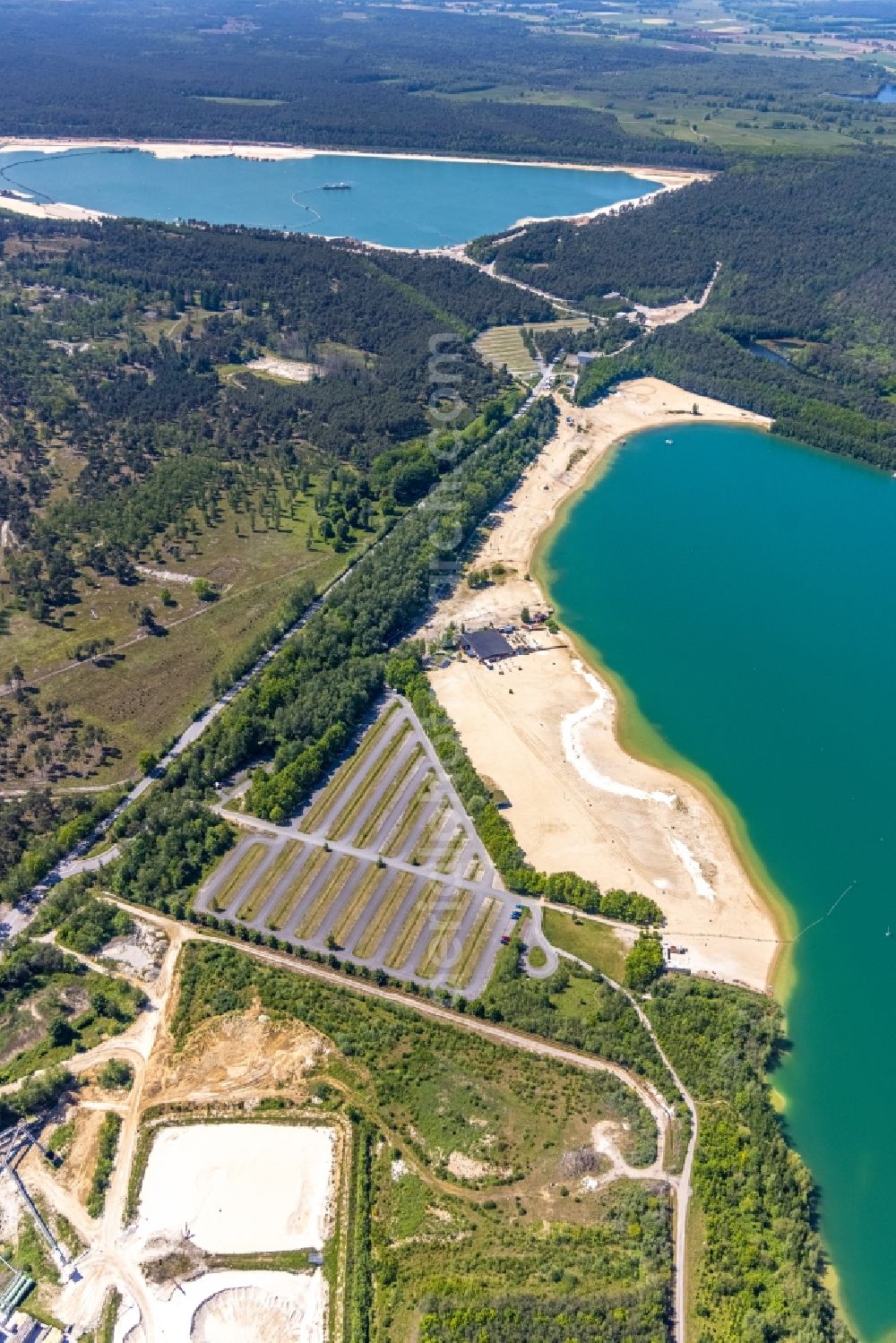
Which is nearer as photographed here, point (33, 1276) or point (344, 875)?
point (33, 1276)

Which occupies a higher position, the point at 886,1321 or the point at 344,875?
the point at 344,875

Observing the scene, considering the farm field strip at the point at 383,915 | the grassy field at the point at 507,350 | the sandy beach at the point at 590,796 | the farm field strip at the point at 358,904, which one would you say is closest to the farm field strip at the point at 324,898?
the farm field strip at the point at 358,904

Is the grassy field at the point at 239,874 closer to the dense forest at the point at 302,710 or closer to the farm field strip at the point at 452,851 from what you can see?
the dense forest at the point at 302,710

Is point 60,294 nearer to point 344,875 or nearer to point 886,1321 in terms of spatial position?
point 344,875

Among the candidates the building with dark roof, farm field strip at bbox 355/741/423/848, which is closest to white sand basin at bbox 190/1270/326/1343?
farm field strip at bbox 355/741/423/848

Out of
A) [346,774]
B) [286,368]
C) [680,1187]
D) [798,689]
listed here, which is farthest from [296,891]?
[286,368]

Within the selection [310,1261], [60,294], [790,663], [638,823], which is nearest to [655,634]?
[790,663]

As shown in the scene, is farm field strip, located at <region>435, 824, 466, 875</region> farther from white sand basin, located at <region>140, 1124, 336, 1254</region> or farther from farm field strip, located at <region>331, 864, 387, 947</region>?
white sand basin, located at <region>140, 1124, 336, 1254</region>
